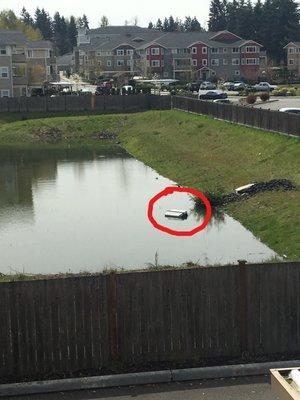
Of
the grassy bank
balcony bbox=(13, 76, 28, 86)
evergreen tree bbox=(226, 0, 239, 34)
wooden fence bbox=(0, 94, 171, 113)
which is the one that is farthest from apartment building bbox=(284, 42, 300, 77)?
the grassy bank

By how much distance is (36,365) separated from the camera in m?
8.92

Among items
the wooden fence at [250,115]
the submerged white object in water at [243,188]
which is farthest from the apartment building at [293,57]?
the submerged white object in water at [243,188]

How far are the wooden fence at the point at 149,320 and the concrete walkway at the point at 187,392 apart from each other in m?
0.55

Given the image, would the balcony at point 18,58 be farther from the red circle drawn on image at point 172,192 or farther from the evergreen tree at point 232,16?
the evergreen tree at point 232,16

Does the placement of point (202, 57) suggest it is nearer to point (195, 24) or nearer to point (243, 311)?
point (195, 24)

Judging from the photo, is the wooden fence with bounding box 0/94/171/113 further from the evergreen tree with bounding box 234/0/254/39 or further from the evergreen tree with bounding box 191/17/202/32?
the evergreen tree with bounding box 191/17/202/32

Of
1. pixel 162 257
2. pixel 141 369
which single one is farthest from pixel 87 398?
pixel 162 257

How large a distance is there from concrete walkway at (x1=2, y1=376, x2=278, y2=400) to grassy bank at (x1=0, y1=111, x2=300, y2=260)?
27.5 ft

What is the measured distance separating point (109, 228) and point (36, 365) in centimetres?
1370

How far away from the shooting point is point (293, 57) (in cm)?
10650

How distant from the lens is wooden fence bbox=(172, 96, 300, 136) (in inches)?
1256

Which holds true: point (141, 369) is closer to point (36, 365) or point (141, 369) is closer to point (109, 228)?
Answer: point (36, 365)

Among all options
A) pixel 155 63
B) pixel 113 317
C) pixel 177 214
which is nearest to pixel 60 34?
pixel 155 63

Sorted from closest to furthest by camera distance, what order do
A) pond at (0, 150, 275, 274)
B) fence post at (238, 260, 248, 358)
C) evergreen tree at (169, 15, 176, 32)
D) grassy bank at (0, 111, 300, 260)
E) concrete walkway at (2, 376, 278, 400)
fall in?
1. concrete walkway at (2, 376, 278, 400)
2. fence post at (238, 260, 248, 358)
3. pond at (0, 150, 275, 274)
4. grassy bank at (0, 111, 300, 260)
5. evergreen tree at (169, 15, 176, 32)
